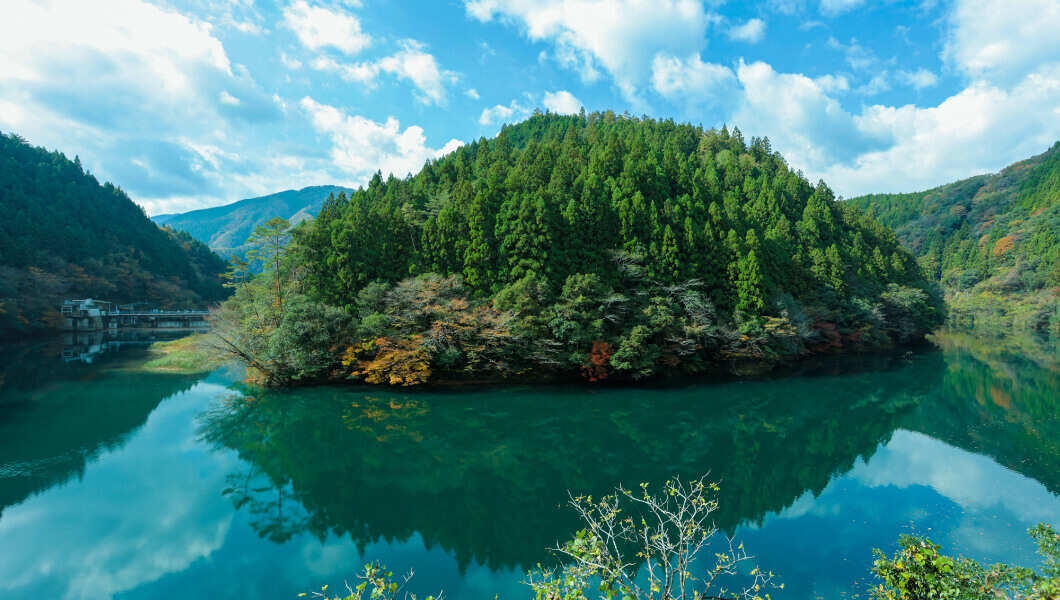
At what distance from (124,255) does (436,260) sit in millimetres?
68611

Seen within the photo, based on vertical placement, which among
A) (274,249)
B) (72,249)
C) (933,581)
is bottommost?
(933,581)

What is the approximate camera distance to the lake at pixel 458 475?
10.3 meters

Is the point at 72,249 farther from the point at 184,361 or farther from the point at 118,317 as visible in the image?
the point at 184,361

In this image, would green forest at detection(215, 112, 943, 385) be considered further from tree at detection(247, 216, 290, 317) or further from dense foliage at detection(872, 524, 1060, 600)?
dense foliage at detection(872, 524, 1060, 600)

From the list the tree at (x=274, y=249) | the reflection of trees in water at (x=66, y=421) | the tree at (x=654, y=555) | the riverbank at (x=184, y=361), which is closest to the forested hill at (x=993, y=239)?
the tree at (x=654, y=555)

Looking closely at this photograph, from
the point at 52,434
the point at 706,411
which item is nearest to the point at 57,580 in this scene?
the point at 52,434

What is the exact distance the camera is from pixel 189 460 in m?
16.1

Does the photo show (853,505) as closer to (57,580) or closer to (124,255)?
(57,580)

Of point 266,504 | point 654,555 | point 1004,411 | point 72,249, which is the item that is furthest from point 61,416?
point 72,249

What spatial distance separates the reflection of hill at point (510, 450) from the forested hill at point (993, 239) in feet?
160

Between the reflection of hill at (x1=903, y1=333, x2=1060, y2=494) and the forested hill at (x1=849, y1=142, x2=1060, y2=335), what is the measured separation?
92.1ft

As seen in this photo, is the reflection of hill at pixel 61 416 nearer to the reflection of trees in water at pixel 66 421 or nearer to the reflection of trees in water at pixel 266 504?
the reflection of trees in water at pixel 66 421

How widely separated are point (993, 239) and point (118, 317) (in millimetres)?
147816

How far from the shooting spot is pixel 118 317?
2416 inches
